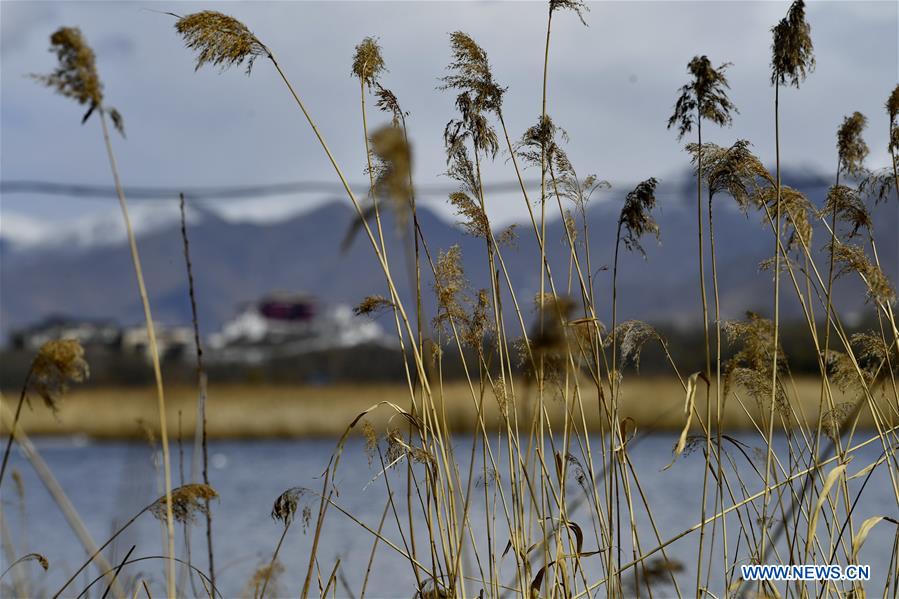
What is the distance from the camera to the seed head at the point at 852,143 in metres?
2.54

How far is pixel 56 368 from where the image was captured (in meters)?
1.72

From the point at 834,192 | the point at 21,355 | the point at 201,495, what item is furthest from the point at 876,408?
the point at 21,355

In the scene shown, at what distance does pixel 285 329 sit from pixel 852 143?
11368 cm

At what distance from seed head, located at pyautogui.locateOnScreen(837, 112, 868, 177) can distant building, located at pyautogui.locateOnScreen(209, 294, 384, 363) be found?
46752mm

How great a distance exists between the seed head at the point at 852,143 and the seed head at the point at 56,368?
184cm

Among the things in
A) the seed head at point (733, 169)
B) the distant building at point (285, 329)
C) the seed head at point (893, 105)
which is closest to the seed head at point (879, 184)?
the seed head at point (893, 105)

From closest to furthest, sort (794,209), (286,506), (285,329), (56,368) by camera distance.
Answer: (56,368)
(286,506)
(794,209)
(285,329)

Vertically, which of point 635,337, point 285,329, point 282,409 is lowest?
point 285,329

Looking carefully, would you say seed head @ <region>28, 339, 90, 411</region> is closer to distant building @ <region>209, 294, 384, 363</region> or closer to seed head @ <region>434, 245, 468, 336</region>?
seed head @ <region>434, 245, 468, 336</region>

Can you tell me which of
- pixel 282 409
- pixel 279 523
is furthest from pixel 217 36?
pixel 282 409

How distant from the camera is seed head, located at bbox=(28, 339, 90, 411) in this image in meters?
1.71

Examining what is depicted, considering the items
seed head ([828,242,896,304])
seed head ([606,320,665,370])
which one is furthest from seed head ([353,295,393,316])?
seed head ([828,242,896,304])

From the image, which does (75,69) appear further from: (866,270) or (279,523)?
(279,523)

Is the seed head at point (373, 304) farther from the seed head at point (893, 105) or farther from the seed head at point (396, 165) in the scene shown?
the seed head at point (893, 105)
